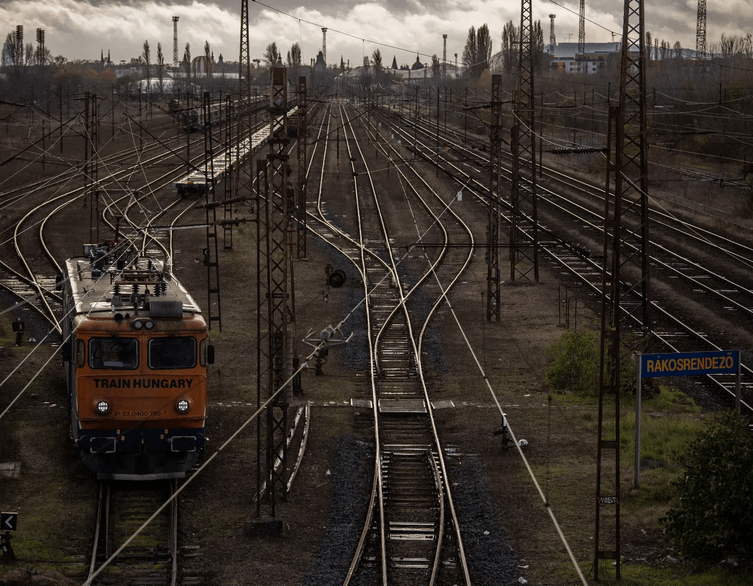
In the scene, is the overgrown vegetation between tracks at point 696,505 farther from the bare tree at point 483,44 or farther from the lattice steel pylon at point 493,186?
the bare tree at point 483,44

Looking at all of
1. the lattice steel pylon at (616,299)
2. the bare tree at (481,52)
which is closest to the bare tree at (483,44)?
the bare tree at (481,52)

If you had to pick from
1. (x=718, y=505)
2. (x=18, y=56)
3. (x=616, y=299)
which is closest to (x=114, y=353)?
(x=616, y=299)

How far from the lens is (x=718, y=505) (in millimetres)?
13414

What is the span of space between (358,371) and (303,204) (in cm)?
1547

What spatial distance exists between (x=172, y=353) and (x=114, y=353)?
2.76 ft

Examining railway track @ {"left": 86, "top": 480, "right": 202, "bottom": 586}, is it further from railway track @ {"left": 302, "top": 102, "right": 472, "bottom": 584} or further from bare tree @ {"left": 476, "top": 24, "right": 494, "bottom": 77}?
bare tree @ {"left": 476, "top": 24, "right": 494, "bottom": 77}

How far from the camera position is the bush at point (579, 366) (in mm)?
22797

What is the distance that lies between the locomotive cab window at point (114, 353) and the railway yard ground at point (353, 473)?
212 centimetres

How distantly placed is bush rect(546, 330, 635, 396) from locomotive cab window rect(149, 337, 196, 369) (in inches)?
394

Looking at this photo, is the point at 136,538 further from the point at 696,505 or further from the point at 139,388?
the point at 696,505

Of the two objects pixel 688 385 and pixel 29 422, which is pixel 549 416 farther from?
pixel 29 422

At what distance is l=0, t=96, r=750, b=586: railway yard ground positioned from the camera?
45.8ft

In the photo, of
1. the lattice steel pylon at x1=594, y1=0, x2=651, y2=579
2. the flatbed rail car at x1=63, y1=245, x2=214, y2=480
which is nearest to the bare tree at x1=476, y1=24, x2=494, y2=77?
the lattice steel pylon at x1=594, y1=0, x2=651, y2=579

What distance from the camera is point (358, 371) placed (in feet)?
80.6
